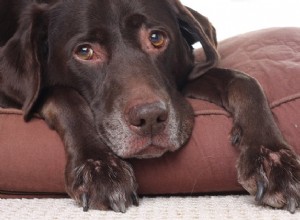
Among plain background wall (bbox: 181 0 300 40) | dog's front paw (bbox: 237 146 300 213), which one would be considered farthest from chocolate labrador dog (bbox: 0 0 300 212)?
plain background wall (bbox: 181 0 300 40)

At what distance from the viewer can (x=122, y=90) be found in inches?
73.3

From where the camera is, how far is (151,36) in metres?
2.08

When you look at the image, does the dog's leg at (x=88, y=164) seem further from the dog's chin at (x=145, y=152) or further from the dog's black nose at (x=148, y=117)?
the dog's black nose at (x=148, y=117)

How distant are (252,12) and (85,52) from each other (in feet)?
8.11

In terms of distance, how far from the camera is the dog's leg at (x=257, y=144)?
1.61 metres

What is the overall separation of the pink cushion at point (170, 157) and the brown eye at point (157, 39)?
0.27m

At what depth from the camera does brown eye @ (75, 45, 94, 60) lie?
2.03 meters

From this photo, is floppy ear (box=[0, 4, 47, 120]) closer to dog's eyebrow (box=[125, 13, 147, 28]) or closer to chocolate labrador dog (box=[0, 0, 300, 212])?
chocolate labrador dog (box=[0, 0, 300, 212])

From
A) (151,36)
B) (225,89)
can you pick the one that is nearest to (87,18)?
(151,36)

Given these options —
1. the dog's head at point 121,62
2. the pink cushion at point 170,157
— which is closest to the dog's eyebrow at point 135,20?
the dog's head at point 121,62

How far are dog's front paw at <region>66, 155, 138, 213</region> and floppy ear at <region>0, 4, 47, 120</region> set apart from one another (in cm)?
43

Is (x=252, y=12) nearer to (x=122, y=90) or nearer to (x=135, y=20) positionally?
(x=135, y=20)

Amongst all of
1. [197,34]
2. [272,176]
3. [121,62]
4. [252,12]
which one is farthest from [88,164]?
[252,12]

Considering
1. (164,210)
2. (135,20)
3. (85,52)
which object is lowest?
(164,210)
